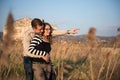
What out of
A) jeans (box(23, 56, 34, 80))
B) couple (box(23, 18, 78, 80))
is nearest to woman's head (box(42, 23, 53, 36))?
couple (box(23, 18, 78, 80))

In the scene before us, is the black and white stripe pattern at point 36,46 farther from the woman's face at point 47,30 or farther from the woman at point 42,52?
the woman's face at point 47,30

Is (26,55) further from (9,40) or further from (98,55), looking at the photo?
(9,40)

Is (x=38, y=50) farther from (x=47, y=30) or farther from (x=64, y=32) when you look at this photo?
(x=64, y=32)

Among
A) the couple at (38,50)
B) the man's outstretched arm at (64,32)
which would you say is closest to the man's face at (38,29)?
the couple at (38,50)

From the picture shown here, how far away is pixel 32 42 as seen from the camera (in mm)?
3525

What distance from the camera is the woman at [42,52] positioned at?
3441mm

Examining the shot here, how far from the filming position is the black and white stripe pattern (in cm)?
346

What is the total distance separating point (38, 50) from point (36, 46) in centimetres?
6

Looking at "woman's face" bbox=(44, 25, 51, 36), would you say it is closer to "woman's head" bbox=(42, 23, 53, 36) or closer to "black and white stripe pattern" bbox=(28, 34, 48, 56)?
"woman's head" bbox=(42, 23, 53, 36)

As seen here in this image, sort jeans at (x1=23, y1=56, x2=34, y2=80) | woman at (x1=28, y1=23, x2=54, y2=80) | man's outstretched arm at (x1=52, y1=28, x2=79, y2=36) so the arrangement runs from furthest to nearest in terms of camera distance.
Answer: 1. man's outstretched arm at (x1=52, y1=28, x2=79, y2=36)
2. jeans at (x1=23, y1=56, x2=34, y2=80)
3. woman at (x1=28, y1=23, x2=54, y2=80)

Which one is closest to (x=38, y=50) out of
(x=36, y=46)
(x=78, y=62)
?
(x=36, y=46)

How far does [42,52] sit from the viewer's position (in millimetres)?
3475

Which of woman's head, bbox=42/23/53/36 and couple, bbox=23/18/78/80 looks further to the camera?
woman's head, bbox=42/23/53/36


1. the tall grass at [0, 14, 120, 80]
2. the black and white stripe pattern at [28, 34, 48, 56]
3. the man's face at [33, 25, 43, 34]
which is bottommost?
the tall grass at [0, 14, 120, 80]
